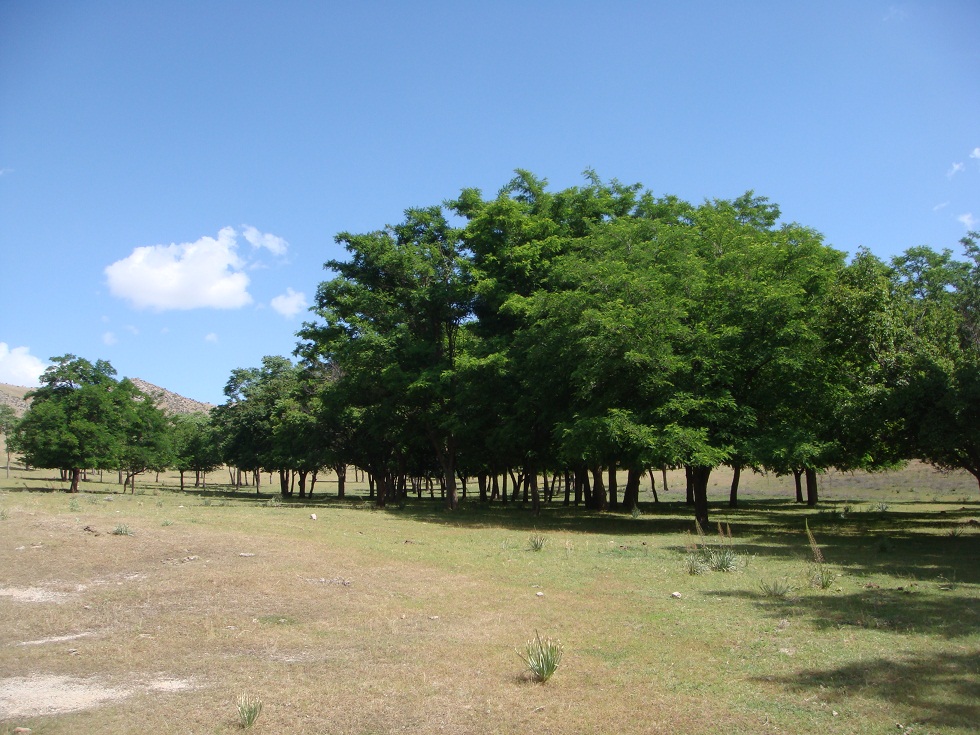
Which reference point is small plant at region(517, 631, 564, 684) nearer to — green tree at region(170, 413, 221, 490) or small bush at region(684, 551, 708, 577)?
small bush at region(684, 551, 708, 577)

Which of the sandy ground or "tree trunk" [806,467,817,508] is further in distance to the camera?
"tree trunk" [806,467,817,508]

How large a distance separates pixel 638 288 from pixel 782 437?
7.24 m

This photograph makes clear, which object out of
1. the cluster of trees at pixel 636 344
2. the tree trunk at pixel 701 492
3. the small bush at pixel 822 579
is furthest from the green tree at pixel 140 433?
the small bush at pixel 822 579

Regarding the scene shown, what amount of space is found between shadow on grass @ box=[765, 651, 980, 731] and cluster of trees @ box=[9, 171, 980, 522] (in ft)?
44.4

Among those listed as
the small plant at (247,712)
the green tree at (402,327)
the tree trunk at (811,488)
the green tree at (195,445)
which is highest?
the green tree at (402,327)

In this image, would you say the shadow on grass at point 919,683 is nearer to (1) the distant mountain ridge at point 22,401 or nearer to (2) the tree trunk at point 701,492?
(2) the tree trunk at point 701,492

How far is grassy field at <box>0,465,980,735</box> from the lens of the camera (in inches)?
263

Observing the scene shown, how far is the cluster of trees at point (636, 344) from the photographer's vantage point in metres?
22.7

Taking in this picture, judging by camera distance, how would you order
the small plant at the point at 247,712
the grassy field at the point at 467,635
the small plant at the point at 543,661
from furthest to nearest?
the small plant at the point at 543,661 → the grassy field at the point at 467,635 → the small plant at the point at 247,712

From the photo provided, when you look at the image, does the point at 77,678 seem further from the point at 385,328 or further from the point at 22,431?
the point at 22,431

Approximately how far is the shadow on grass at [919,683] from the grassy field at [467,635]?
30 millimetres

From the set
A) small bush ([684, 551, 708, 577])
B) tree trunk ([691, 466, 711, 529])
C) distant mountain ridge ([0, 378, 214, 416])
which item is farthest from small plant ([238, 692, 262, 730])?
distant mountain ridge ([0, 378, 214, 416])

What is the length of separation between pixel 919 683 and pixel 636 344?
16684mm

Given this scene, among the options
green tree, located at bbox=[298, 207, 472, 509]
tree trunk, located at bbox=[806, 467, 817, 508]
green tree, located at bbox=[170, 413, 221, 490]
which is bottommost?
tree trunk, located at bbox=[806, 467, 817, 508]
